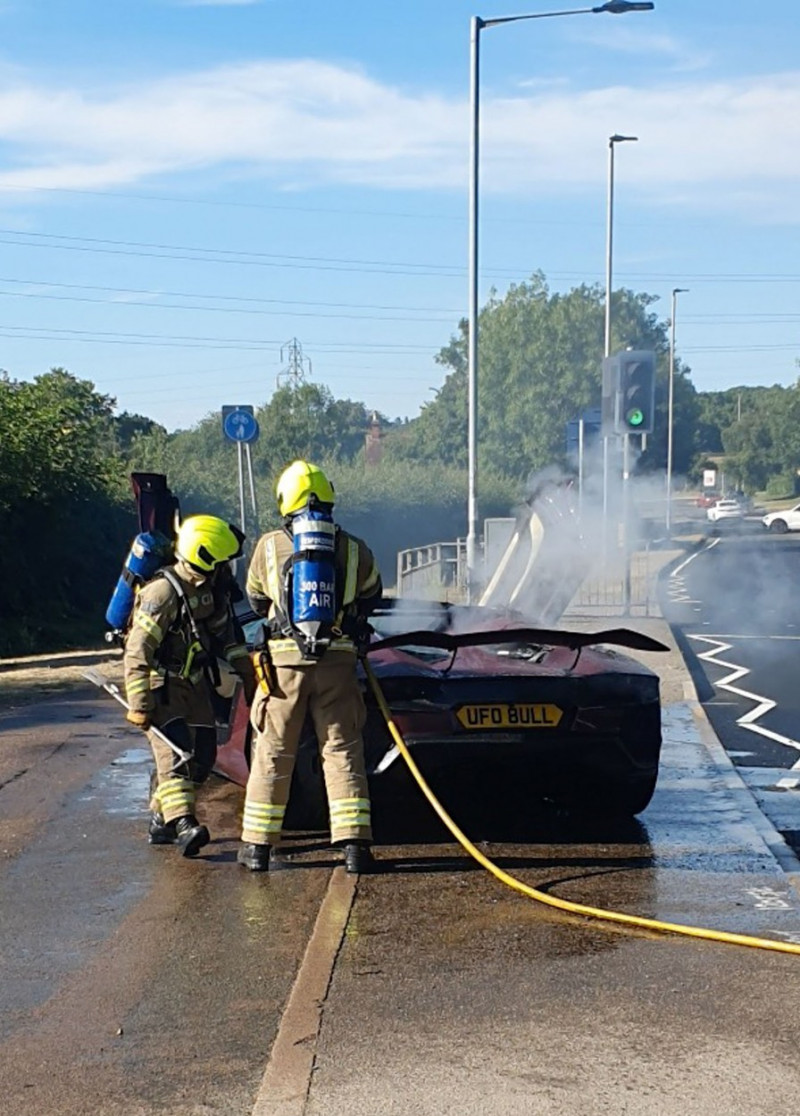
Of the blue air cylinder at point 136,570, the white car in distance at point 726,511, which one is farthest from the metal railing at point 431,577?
the white car in distance at point 726,511

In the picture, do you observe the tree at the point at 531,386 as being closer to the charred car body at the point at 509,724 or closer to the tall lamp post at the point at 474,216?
the tall lamp post at the point at 474,216

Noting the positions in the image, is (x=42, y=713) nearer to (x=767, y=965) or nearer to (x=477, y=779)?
(x=477, y=779)

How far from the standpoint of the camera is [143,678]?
7023mm

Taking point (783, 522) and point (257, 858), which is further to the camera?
point (783, 522)

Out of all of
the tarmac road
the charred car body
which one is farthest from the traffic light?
the charred car body

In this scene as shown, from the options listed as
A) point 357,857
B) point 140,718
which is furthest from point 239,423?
point 357,857

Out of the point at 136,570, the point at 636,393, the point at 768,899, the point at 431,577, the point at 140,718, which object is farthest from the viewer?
the point at 431,577

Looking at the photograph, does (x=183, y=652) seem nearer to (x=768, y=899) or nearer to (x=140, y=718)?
(x=140, y=718)

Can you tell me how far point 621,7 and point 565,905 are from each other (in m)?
16.4

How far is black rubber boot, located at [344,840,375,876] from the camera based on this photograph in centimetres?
664

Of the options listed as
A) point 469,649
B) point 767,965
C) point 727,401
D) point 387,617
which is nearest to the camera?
point 767,965

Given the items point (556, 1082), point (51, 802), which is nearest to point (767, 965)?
point (556, 1082)

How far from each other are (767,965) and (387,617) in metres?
3.64

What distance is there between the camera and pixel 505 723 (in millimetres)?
6949
